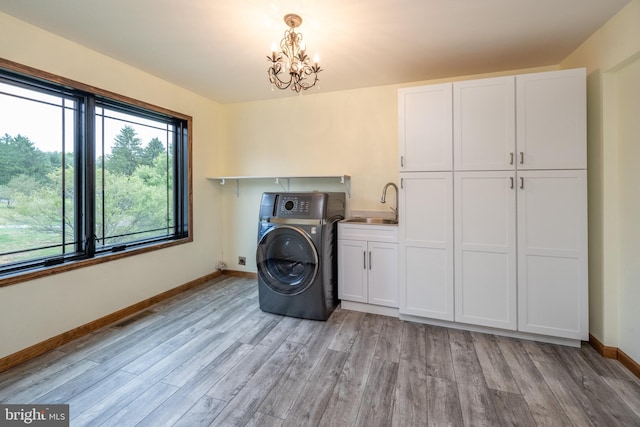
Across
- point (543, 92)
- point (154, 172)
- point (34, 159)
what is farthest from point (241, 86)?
point (543, 92)

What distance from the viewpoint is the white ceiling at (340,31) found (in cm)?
180

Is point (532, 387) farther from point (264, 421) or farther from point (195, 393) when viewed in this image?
point (195, 393)

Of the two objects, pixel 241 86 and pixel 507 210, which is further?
pixel 241 86

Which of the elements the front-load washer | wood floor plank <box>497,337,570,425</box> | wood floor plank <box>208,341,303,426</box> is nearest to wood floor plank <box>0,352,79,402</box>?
wood floor plank <box>208,341,303,426</box>

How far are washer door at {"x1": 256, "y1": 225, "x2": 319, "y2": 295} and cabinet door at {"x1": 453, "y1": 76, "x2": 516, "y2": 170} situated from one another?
1.48 meters

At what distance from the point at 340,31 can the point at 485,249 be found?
203 centimetres

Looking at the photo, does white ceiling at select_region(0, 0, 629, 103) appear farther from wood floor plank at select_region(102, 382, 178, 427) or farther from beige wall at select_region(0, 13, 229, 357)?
wood floor plank at select_region(102, 382, 178, 427)

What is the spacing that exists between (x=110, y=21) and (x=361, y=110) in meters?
2.32

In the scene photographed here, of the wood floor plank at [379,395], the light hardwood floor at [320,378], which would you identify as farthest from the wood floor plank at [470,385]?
the wood floor plank at [379,395]

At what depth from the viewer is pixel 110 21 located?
1.96 metres

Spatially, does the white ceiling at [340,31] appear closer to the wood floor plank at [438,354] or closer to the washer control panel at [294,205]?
the washer control panel at [294,205]

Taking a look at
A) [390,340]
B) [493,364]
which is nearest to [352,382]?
[390,340]

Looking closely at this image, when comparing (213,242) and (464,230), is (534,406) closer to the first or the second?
(464,230)

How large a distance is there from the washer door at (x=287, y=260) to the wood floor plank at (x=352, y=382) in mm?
684
